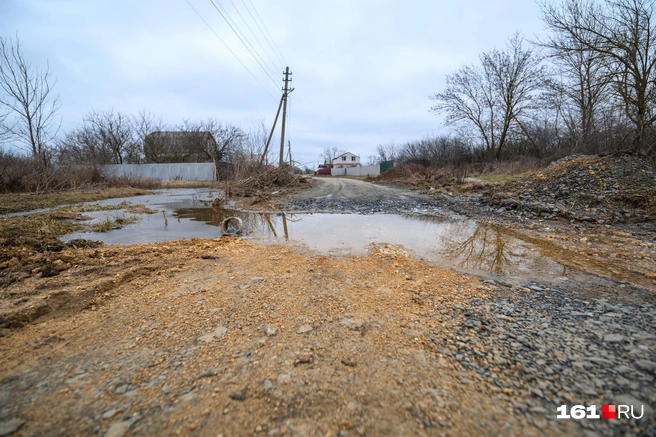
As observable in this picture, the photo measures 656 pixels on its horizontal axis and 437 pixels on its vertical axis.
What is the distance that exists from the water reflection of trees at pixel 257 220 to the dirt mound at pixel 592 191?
18.9 feet

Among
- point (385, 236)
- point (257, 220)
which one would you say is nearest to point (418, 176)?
point (257, 220)

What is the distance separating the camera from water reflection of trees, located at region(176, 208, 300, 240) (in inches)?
213

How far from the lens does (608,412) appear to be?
3.95 feet

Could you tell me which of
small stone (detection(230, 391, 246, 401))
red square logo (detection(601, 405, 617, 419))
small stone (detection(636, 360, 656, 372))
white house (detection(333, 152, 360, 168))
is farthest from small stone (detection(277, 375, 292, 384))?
white house (detection(333, 152, 360, 168))

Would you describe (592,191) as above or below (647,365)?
above

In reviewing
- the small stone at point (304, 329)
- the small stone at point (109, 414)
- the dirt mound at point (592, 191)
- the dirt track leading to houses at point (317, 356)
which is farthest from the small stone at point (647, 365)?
the dirt mound at point (592, 191)

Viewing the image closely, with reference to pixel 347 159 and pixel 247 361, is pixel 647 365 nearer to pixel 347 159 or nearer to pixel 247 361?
pixel 247 361

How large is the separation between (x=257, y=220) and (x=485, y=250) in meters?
5.00

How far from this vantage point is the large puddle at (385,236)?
3.27 meters

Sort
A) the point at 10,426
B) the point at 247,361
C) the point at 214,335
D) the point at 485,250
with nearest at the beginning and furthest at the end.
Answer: the point at 10,426, the point at 247,361, the point at 214,335, the point at 485,250

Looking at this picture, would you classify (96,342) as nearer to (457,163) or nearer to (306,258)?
(306,258)

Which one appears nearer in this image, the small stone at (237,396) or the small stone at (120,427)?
the small stone at (120,427)

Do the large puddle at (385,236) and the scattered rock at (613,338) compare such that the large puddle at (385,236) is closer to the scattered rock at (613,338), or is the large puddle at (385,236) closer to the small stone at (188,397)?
the scattered rock at (613,338)

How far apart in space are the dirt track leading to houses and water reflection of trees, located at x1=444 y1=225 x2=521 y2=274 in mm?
640
